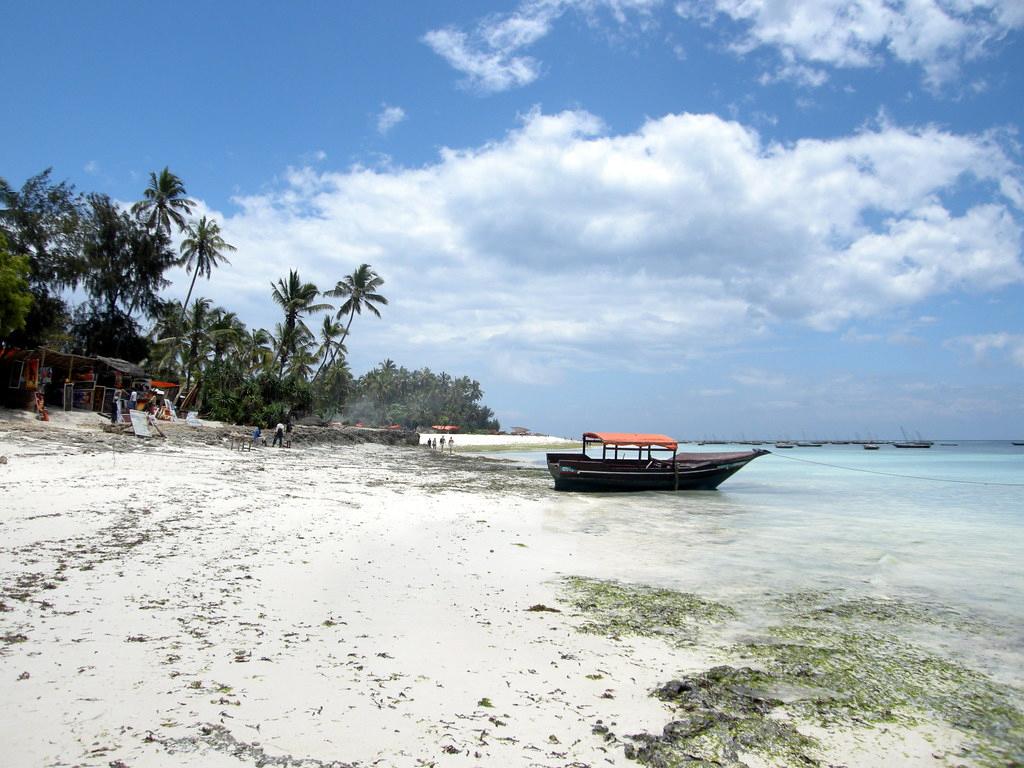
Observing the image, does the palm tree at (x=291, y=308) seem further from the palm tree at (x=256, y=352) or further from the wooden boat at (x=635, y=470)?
the wooden boat at (x=635, y=470)

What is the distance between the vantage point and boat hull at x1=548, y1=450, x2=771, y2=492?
21188mm

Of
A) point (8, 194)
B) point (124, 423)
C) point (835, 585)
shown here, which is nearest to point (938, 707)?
point (835, 585)

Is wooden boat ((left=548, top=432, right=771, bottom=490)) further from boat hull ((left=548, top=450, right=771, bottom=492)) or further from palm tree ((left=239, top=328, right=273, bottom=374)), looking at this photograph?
palm tree ((left=239, top=328, right=273, bottom=374))

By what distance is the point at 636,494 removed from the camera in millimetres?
21438

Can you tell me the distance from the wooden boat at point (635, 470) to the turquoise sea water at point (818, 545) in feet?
2.61

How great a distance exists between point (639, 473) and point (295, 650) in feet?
60.0

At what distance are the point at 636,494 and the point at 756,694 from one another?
17.3 m

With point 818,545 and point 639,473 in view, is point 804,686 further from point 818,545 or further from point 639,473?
point 639,473

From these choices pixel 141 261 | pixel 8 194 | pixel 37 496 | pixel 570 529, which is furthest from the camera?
pixel 141 261

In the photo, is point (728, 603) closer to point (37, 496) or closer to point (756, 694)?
point (756, 694)

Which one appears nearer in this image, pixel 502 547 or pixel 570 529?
pixel 502 547

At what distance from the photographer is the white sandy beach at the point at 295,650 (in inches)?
130

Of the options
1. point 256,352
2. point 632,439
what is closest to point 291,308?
point 256,352

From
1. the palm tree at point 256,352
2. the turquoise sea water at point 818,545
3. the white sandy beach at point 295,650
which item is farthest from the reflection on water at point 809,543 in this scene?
the palm tree at point 256,352
